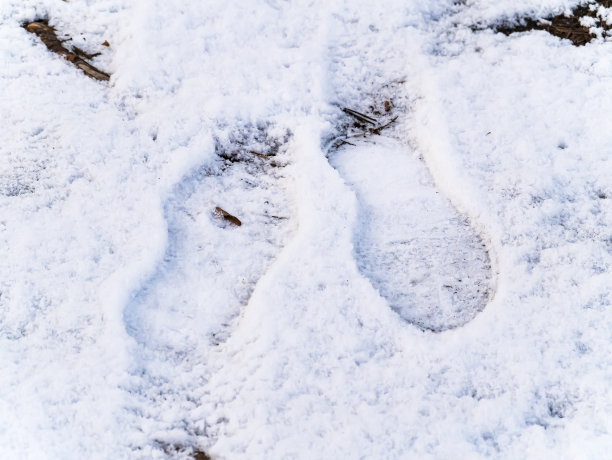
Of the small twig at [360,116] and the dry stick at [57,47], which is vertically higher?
the small twig at [360,116]

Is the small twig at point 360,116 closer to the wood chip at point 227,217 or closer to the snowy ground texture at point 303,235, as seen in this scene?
the snowy ground texture at point 303,235

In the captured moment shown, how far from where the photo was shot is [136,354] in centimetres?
221

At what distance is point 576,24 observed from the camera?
11.4 feet

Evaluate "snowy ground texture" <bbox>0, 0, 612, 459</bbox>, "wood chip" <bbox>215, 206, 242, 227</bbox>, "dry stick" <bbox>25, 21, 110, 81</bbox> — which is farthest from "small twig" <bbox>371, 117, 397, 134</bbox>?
"dry stick" <bbox>25, 21, 110, 81</bbox>

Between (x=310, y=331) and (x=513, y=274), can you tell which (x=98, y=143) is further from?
(x=513, y=274)

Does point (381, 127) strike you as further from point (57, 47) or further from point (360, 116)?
point (57, 47)

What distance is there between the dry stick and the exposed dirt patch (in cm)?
245

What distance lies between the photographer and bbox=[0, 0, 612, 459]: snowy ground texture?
2.04m

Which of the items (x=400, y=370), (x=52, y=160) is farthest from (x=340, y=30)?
(x=400, y=370)

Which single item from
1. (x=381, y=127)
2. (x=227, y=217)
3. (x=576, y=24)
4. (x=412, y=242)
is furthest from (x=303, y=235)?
(x=576, y=24)

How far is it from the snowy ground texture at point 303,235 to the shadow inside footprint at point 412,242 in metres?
0.01

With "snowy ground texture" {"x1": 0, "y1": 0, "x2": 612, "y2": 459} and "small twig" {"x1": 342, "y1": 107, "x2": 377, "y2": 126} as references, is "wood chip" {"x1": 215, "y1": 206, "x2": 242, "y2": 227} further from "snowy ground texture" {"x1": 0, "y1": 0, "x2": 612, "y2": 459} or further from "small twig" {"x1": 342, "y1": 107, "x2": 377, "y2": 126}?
"small twig" {"x1": 342, "y1": 107, "x2": 377, "y2": 126}

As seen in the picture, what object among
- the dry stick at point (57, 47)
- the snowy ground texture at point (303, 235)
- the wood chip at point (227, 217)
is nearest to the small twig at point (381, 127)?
the snowy ground texture at point (303, 235)

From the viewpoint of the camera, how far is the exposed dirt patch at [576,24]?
11.2 feet
